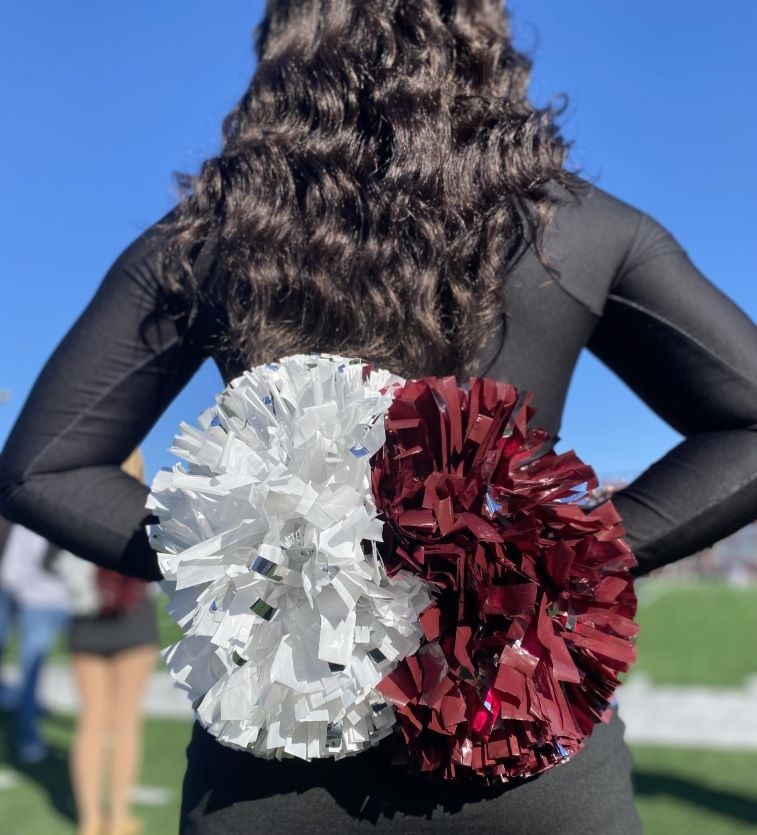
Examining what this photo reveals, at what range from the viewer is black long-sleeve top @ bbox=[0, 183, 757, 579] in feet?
4.00

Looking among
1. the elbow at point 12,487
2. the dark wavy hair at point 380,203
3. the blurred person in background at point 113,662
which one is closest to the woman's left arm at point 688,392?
the dark wavy hair at point 380,203

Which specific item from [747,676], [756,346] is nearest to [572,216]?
[756,346]

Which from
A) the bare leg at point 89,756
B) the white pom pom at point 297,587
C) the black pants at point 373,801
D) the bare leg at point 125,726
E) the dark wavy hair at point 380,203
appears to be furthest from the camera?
the bare leg at point 125,726

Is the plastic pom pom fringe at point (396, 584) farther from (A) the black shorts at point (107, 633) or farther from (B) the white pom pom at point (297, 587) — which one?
(A) the black shorts at point (107, 633)

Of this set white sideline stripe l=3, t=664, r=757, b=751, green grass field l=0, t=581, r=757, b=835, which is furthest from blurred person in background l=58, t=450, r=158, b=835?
white sideline stripe l=3, t=664, r=757, b=751

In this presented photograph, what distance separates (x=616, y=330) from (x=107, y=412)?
28.1 inches

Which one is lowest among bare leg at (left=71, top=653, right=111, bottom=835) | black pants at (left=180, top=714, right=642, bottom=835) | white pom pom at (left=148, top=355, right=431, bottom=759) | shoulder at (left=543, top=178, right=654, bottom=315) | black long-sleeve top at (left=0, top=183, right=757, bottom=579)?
bare leg at (left=71, top=653, right=111, bottom=835)

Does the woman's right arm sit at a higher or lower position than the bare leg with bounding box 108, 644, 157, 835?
higher

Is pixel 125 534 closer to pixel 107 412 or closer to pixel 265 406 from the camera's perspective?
pixel 107 412

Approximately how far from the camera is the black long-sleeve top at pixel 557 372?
47.9 inches

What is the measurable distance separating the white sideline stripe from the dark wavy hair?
5988 mm

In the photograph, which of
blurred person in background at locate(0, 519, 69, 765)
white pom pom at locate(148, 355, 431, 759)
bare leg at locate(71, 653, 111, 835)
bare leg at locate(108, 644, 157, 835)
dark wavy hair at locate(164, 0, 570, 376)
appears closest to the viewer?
white pom pom at locate(148, 355, 431, 759)

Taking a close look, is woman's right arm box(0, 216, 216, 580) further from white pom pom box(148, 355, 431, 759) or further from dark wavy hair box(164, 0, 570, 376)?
white pom pom box(148, 355, 431, 759)

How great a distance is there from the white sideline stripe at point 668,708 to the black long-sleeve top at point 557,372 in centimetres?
581
